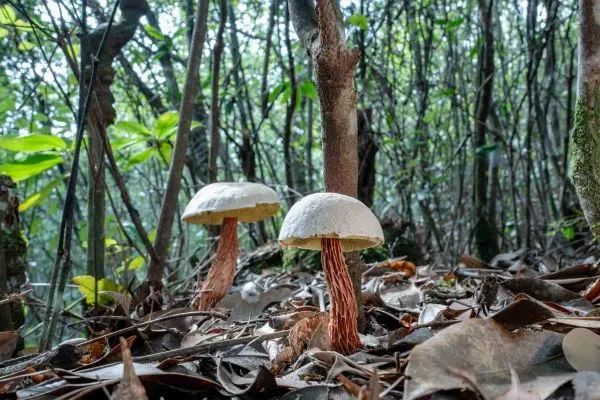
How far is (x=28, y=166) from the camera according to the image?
2.67 meters

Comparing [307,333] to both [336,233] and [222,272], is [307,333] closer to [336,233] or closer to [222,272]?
[336,233]

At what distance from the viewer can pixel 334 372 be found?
1169 mm

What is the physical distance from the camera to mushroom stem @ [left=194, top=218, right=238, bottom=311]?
269 centimetres

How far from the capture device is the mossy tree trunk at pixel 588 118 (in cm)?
155

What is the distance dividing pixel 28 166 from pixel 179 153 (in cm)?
79

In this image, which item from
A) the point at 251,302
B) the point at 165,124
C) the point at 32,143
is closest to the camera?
the point at 251,302

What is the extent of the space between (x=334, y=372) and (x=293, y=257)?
2.36 meters

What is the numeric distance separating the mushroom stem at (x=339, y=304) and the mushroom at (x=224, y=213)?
798mm

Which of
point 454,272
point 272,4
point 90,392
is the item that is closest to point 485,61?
point 272,4

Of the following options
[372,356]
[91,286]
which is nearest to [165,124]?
[91,286]

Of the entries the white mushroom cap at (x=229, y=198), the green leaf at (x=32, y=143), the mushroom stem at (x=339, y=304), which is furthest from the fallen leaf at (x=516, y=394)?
the green leaf at (x=32, y=143)

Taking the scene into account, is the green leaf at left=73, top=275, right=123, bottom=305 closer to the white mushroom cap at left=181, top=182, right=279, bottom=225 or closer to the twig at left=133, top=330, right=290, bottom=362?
the white mushroom cap at left=181, top=182, right=279, bottom=225

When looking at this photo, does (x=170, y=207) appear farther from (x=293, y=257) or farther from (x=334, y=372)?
(x=334, y=372)

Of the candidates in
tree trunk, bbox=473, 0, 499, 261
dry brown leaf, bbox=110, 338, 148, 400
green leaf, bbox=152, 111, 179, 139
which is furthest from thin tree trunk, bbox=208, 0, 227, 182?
dry brown leaf, bbox=110, 338, 148, 400
